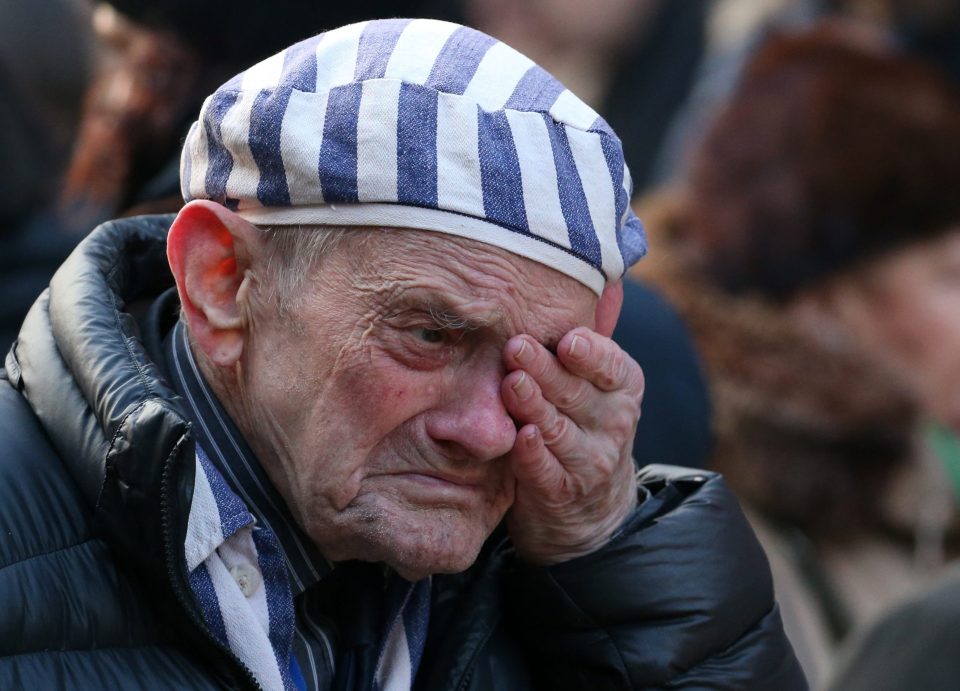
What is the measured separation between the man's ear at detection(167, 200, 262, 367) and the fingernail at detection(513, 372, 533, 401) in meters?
0.44

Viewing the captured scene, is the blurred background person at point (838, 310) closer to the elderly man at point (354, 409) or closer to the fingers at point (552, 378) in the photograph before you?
the elderly man at point (354, 409)

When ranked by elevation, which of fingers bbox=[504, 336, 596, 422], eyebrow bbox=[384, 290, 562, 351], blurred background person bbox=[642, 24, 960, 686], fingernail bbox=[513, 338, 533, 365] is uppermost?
eyebrow bbox=[384, 290, 562, 351]

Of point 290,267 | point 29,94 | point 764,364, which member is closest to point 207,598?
point 290,267

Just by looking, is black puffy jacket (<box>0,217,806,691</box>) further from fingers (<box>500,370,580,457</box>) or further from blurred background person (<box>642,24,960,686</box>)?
blurred background person (<box>642,24,960,686</box>)

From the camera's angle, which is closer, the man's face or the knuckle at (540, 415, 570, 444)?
the man's face

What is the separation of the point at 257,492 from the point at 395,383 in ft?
0.97

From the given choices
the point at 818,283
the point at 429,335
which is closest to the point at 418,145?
the point at 429,335

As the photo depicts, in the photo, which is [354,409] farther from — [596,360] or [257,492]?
[596,360]

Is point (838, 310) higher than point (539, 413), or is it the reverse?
point (539, 413)

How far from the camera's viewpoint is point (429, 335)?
2.16 meters

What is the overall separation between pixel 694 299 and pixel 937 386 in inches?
31.8

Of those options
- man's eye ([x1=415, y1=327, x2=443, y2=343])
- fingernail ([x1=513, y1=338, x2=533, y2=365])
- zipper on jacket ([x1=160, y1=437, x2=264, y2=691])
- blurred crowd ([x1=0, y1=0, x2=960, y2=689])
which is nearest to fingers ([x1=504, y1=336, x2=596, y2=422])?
fingernail ([x1=513, y1=338, x2=533, y2=365])

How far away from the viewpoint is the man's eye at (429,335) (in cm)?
215

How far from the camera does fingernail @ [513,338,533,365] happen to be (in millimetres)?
2127
